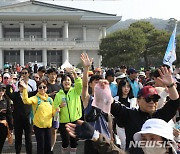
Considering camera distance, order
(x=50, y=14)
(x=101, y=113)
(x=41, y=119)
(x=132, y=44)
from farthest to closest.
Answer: (x=50, y=14), (x=132, y=44), (x=41, y=119), (x=101, y=113)

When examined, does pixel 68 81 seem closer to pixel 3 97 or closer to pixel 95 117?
pixel 3 97

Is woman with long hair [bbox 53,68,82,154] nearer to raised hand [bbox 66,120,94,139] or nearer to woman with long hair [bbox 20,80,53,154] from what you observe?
woman with long hair [bbox 20,80,53,154]

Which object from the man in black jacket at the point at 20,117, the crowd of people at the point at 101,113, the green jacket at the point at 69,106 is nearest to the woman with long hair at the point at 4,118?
the crowd of people at the point at 101,113

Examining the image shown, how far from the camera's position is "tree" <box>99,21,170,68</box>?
3038 cm

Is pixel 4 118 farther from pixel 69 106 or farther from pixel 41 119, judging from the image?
pixel 69 106

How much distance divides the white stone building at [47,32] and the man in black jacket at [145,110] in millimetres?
38077

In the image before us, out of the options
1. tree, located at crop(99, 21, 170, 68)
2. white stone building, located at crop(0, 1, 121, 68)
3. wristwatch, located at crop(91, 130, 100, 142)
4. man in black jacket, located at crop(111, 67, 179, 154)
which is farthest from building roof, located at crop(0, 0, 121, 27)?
wristwatch, located at crop(91, 130, 100, 142)

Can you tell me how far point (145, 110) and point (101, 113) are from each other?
3.42ft

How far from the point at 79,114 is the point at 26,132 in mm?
932

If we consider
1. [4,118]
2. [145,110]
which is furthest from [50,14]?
[145,110]

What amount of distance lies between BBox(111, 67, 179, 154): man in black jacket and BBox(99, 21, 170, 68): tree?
27.4 m

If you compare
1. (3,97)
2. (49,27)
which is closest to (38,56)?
(49,27)

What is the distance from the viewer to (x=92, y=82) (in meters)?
4.45

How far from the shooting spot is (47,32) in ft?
150
